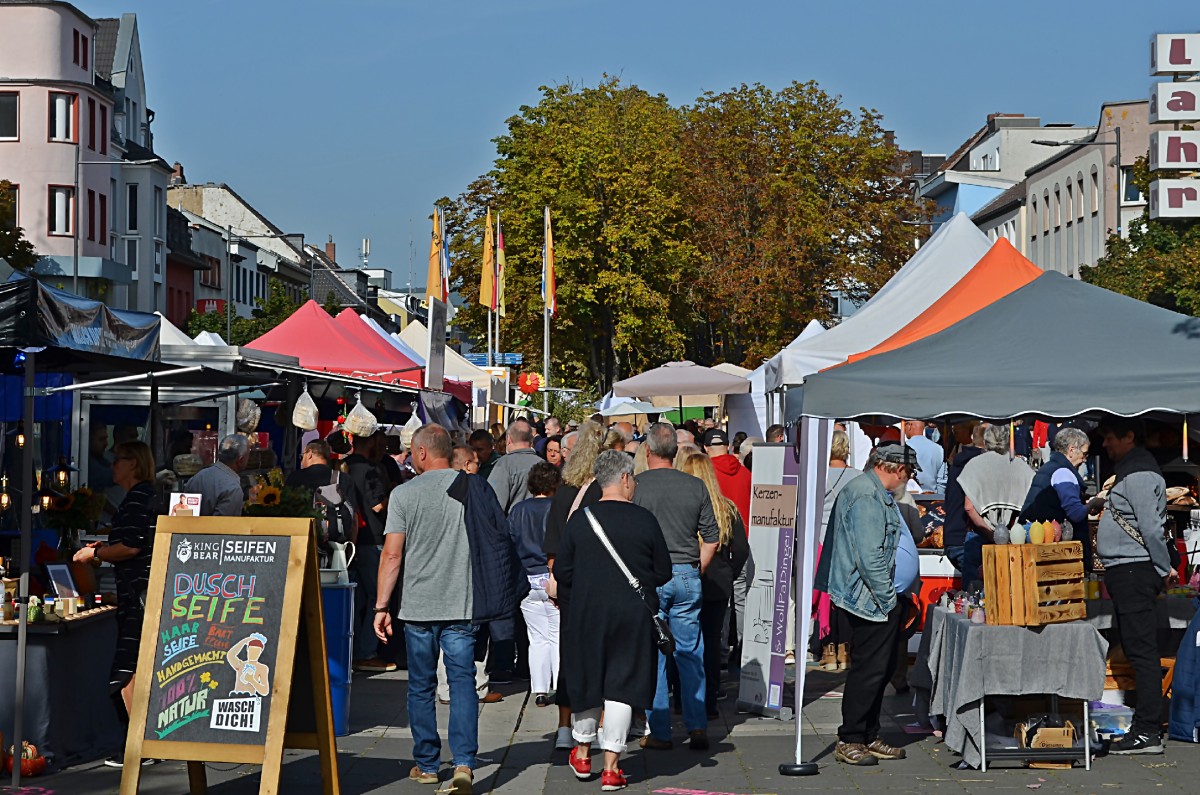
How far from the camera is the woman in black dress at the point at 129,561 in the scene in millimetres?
9367

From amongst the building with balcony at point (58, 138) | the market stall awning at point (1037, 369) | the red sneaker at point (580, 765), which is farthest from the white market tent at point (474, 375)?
the building with balcony at point (58, 138)

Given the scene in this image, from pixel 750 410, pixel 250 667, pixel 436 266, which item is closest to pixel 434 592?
pixel 250 667

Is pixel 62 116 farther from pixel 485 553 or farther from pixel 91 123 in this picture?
pixel 485 553

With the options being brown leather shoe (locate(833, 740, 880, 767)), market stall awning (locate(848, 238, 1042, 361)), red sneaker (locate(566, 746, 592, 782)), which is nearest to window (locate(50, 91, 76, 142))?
market stall awning (locate(848, 238, 1042, 361))

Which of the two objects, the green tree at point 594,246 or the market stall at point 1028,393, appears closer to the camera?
the market stall at point 1028,393

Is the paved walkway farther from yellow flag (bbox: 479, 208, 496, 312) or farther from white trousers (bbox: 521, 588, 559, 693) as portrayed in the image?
yellow flag (bbox: 479, 208, 496, 312)

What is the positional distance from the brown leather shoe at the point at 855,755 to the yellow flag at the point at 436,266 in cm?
1071

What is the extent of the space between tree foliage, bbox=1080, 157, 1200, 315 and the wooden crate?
89.1ft

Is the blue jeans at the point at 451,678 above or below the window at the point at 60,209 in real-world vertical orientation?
below

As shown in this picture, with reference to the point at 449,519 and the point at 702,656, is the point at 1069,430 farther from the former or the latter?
the point at 449,519

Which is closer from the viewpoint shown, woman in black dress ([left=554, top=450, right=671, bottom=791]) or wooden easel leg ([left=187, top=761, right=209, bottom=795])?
wooden easel leg ([left=187, top=761, right=209, bottom=795])

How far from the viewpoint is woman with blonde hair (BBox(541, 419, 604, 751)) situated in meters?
10.1

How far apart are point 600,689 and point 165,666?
224 cm

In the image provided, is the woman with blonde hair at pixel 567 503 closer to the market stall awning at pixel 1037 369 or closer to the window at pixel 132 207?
the market stall awning at pixel 1037 369
